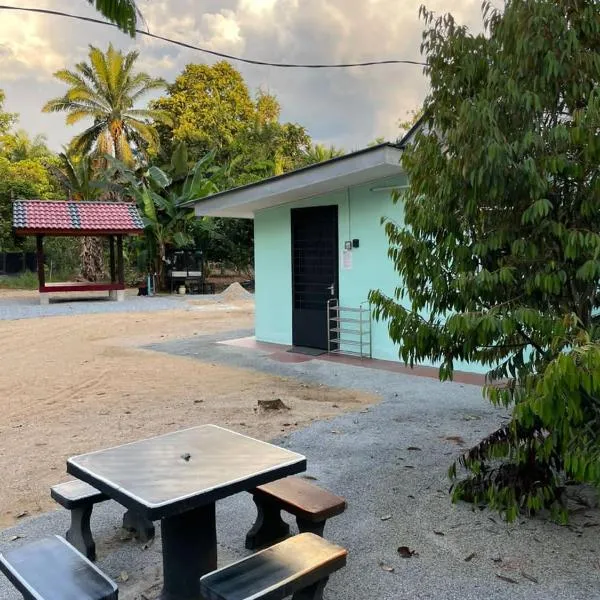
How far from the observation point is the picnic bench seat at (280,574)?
2.11 metres

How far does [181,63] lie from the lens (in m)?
30.0

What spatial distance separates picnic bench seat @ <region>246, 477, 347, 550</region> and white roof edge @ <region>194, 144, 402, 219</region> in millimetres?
5042

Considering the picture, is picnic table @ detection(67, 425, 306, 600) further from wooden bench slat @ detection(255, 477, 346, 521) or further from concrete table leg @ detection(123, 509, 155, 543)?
concrete table leg @ detection(123, 509, 155, 543)

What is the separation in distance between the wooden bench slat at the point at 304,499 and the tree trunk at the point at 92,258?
23512 millimetres

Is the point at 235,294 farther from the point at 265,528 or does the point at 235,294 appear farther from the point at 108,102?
the point at 265,528

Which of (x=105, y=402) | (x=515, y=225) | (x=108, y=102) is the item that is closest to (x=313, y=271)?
(x=105, y=402)

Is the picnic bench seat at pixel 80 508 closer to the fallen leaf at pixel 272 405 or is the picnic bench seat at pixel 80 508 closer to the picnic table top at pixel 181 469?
the picnic table top at pixel 181 469

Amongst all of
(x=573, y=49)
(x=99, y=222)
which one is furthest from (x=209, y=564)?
(x=99, y=222)

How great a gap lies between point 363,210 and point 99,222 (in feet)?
44.1

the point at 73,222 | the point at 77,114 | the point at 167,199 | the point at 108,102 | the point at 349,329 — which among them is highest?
the point at 108,102

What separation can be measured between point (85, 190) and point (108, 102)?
4401 mm

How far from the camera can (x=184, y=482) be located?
8.23 feet

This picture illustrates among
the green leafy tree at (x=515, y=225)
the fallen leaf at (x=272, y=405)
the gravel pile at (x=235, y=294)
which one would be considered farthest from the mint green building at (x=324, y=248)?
the gravel pile at (x=235, y=294)

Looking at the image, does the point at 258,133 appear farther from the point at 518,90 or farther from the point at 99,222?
the point at 518,90
